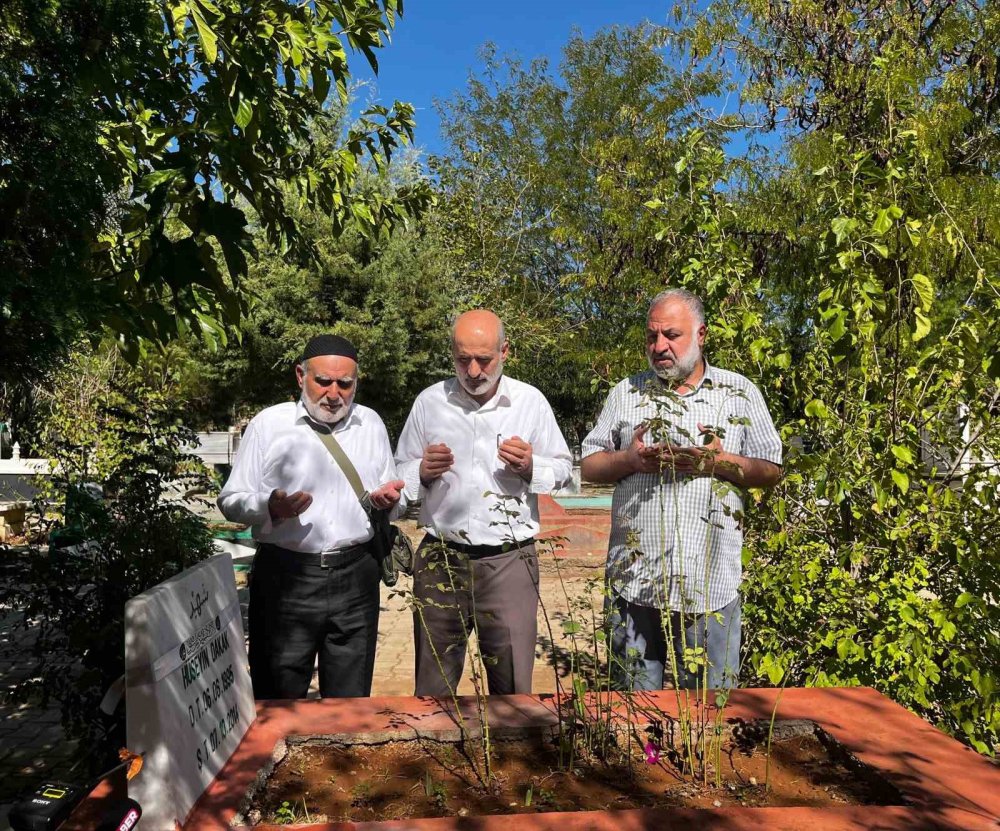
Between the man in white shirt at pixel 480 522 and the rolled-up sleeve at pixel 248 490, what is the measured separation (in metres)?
0.53

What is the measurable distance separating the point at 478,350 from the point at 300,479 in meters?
0.82

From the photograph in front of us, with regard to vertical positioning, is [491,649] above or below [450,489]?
below

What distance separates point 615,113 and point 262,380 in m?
10.2

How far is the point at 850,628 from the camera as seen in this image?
10.1 feet

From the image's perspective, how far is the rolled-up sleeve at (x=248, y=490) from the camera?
3086 mm

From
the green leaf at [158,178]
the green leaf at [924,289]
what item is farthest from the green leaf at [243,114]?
the green leaf at [924,289]

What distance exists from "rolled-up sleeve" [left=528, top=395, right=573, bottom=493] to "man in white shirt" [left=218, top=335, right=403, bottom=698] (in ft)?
1.68

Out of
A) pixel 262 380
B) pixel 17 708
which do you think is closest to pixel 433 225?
pixel 262 380

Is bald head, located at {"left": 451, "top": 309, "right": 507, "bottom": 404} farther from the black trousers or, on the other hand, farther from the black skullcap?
the black trousers

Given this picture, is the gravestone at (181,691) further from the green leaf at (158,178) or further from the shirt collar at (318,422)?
the shirt collar at (318,422)

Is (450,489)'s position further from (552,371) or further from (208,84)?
(552,371)

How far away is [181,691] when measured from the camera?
1.83m

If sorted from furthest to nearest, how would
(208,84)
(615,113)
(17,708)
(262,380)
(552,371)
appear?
1. (552,371)
2. (615,113)
3. (262,380)
4. (17,708)
5. (208,84)

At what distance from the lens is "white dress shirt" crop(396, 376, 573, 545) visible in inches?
126
